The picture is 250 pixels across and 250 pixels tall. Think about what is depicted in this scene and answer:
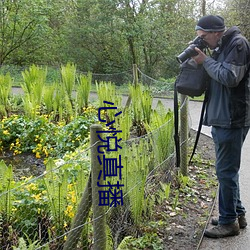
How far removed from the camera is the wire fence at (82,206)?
2.39 m

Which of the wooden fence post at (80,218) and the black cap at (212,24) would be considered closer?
the wooden fence post at (80,218)

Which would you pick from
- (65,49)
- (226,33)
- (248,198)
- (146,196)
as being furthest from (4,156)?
(65,49)

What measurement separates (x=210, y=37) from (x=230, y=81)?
0.44 m

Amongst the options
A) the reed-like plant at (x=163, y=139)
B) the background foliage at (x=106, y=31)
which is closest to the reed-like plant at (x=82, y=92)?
the reed-like plant at (x=163, y=139)

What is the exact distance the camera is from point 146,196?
11.5 feet

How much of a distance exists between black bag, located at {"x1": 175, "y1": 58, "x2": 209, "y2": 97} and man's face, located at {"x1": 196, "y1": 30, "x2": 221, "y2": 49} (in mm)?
188

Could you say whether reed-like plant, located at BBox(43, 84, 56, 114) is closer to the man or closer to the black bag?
the black bag

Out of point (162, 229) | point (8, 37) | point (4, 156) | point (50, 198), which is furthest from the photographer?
point (8, 37)

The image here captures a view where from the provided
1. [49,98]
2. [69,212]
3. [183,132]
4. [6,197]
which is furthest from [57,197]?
[49,98]

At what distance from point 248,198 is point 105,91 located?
3.31 metres

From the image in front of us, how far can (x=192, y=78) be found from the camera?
9.87 ft

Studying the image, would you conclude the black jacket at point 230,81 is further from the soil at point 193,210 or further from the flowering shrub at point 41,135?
the flowering shrub at point 41,135

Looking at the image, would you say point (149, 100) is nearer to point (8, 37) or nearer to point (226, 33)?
point (226, 33)

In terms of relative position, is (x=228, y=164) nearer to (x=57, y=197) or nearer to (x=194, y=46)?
(x=194, y=46)
